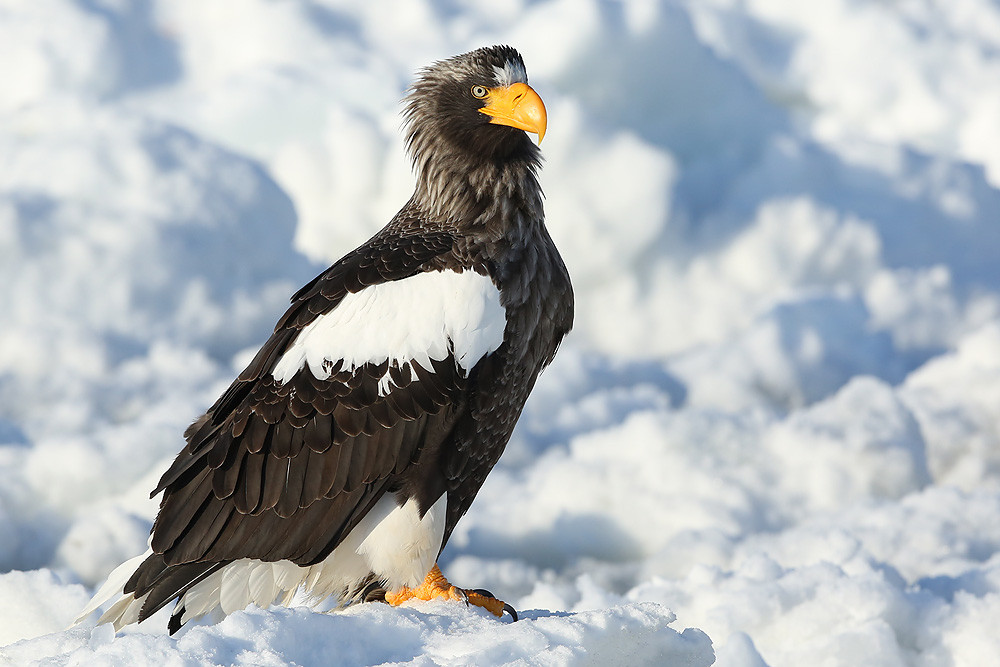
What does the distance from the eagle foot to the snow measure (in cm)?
31

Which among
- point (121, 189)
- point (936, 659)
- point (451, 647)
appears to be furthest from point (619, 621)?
point (121, 189)

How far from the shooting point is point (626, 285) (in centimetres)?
1248

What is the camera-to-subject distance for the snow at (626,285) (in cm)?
779

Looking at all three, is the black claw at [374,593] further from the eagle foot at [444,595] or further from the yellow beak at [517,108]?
the yellow beak at [517,108]

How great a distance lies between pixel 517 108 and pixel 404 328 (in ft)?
3.88

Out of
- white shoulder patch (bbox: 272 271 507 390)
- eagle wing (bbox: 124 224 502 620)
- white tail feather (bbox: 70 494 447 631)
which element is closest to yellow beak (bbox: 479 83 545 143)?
white shoulder patch (bbox: 272 271 507 390)

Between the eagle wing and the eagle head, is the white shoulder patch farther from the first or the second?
the eagle head

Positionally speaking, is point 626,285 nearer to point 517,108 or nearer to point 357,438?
point 517,108

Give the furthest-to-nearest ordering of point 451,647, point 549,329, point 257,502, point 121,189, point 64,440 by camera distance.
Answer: point 121,189 → point 64,440 → point 549,329 → point 257,502 → point 451,647

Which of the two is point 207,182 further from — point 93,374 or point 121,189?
point 93,374

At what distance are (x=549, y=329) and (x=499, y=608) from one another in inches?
50.3

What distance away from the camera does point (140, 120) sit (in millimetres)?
11844

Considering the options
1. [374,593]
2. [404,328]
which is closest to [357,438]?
[404,328]

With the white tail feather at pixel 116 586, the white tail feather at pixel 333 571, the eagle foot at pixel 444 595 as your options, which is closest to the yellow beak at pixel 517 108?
the white tail feather at pixel 333 571
